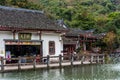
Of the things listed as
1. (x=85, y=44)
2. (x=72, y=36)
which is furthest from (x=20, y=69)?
(x=85, y=44)

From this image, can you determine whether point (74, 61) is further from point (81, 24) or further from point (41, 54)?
point (81, 24)

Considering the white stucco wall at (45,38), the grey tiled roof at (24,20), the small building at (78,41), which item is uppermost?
the grey tiled roof at (24,20)

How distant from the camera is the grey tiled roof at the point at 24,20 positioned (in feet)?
76.7

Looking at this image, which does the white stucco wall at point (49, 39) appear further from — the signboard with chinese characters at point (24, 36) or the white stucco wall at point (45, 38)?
the signboard with chinese characters at point (24, 36)

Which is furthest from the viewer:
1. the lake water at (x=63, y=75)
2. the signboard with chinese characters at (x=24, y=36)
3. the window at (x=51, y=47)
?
the window at (x=51, y=47)

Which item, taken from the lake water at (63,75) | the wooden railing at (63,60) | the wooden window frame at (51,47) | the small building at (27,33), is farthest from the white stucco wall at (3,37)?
the wooden window frame at (51,47)

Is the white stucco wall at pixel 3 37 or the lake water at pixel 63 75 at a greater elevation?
the white stucco wall at pixel 3 37

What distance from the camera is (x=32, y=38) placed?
82.1ft

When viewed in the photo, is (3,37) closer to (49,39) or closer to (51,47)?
(49,39)

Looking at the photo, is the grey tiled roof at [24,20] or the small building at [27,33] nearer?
the small building at [27,33]

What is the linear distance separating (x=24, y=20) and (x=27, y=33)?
114 cm

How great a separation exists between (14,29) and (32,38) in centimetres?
246

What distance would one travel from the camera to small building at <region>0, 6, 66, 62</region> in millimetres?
23141

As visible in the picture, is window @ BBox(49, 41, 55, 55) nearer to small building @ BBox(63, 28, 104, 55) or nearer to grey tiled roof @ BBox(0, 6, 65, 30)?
grey tiled roof @ BBox(0, 6, 65, 30)
